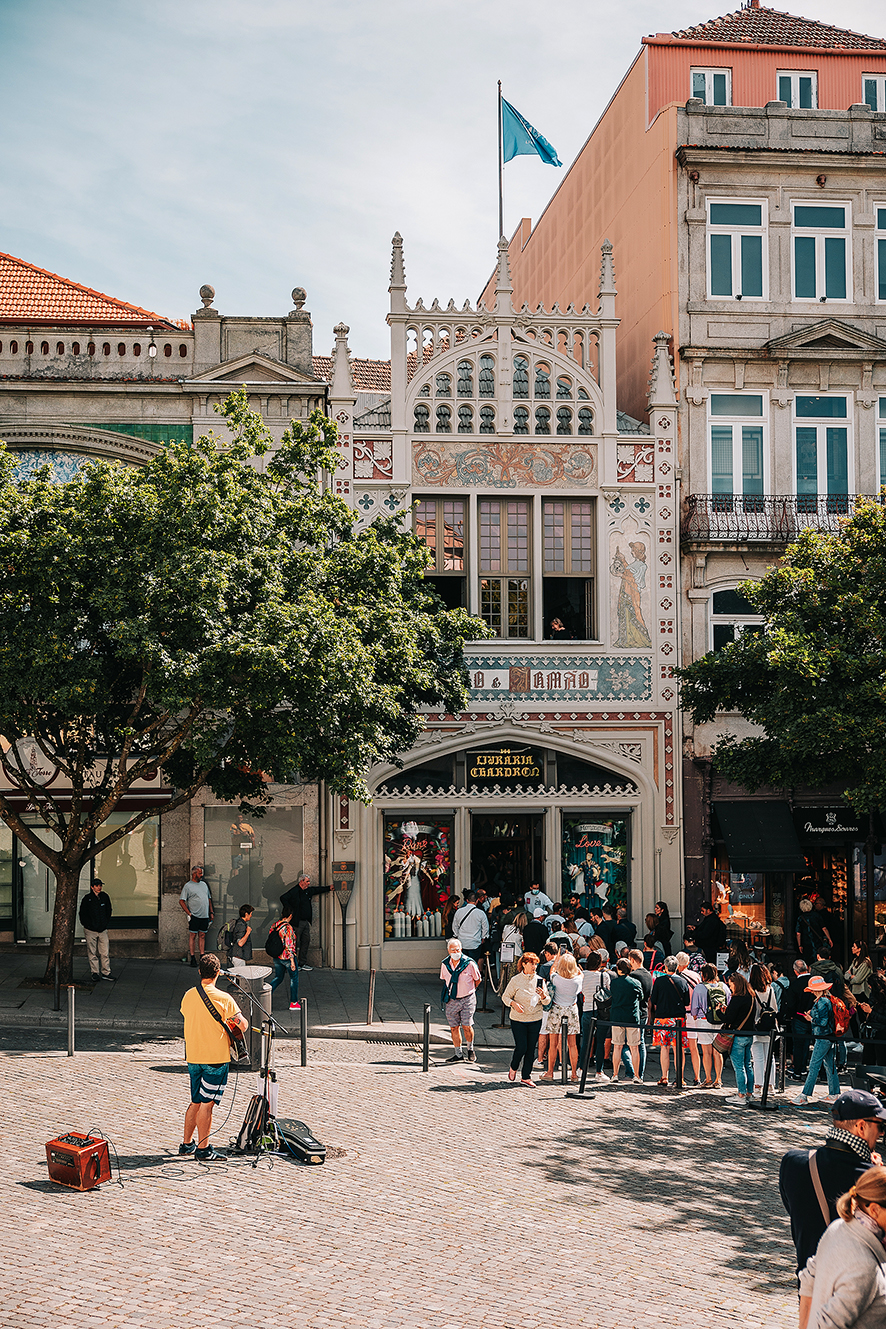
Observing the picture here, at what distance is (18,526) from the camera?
1744cm

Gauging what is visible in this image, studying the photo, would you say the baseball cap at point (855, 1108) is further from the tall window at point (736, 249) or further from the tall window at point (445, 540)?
the tall window at point (736, 249)

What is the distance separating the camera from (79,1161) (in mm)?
10117

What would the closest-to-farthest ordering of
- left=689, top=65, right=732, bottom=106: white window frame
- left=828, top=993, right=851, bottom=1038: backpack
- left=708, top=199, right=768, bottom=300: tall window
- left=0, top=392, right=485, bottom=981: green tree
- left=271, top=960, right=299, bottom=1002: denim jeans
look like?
left=828, top=993, right=851, bottom=1038: backpack → left=0, top=392, right=485, bottom=981: green tree → left=271, top=960, right=299, bottom=1002: denim jeans → left=708, top=199, right=768, bottom=300: tall window → left=689, top=65, right=732, bottom=106: white window frame

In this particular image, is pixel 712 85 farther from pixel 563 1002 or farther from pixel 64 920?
pixel 64 920

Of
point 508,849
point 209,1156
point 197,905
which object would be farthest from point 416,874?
point 209,1156

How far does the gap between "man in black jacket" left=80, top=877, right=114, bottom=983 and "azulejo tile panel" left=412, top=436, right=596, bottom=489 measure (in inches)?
395

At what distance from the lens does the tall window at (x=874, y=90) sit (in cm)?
2903

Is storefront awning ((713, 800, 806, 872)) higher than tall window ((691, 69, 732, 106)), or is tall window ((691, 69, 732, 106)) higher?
tall window ((691, 69, 732, 106))

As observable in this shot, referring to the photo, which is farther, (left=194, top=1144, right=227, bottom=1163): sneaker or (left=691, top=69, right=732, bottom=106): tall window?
(left=691, top=69, right=732, bottom=106): tall window

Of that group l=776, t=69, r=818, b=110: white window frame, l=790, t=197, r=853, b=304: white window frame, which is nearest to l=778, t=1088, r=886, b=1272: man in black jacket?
l=790, t=197, r=853, b=304: white window frame

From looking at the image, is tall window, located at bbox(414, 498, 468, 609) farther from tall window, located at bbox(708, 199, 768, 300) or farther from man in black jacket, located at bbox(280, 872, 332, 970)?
tall window, located at bbox(708, 199, 768, 300)

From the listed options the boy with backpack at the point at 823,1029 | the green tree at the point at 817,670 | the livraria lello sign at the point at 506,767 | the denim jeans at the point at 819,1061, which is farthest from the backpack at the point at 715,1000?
the livraria lello sign at the point at 506,767

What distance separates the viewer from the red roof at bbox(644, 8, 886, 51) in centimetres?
2888

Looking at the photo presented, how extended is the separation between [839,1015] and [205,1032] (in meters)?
7.94
